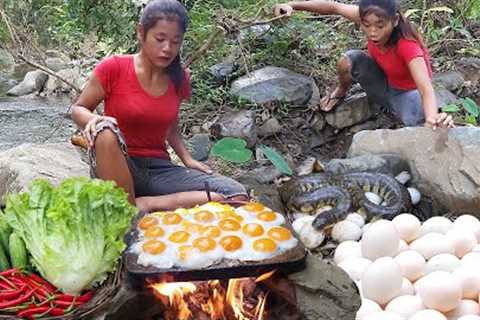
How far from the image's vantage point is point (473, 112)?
5660 mm

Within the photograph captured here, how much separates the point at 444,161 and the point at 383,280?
185 centimetres

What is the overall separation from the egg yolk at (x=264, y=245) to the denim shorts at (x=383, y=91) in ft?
10.7

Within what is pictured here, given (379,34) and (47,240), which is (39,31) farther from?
(47,240)

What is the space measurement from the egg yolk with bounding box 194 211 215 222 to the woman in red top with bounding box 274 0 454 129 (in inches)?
93.4

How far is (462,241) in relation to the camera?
334cm

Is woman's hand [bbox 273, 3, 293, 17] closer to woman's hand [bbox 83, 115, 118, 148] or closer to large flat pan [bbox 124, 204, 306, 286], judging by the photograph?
woman's hand [bbox 83, 115, 118, 148]

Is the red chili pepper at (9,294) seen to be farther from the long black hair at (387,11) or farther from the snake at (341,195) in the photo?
the long black hair at (387,11)

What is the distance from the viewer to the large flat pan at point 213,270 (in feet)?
7.78

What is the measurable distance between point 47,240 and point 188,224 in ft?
2.06

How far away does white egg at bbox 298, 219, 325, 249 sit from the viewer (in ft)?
13.1

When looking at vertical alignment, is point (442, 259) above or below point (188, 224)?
below

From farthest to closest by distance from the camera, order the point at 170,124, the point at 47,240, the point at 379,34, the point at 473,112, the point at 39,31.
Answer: the point at 39,31, the point at 473,112, the point at 379,34, the point at 170,124, the point at 47,240

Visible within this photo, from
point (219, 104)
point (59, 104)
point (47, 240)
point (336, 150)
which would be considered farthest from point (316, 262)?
point (59, 104)

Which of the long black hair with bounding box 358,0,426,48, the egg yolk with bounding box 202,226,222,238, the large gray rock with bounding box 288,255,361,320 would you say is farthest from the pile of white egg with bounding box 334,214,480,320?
the long black hair with bounding box 358,0,426,48
